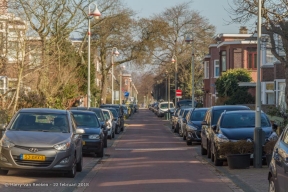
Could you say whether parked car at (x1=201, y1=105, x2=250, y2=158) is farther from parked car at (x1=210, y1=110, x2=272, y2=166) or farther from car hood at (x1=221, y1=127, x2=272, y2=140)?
car hood at (x1=221, y1=127, x2=272, y2=140)

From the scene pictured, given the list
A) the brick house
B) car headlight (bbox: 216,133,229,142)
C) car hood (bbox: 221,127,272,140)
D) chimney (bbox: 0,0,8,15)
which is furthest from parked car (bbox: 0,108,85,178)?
the brick house

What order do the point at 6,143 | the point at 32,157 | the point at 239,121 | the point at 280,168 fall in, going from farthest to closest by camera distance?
the point at 239,121 → the point at 6,143 → the point at 32,157 → the point at 280,168

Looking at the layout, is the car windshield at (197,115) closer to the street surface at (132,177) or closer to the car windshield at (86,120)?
the car windshield at (86,120)

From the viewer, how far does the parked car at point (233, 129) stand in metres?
18.5

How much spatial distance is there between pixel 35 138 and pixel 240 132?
22.9ft

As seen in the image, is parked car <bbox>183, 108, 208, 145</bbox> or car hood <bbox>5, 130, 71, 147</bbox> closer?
car hood <bbox>5, 130, 71, 147</bbox>

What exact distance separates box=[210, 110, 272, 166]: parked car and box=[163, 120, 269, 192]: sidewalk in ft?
2.02

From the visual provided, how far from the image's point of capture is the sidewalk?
13.2 m

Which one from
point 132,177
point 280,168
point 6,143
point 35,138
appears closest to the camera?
point 280,168

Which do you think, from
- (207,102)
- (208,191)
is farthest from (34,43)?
(207,102)

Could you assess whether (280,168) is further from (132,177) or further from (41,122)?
(41,122)

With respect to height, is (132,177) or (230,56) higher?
(230,56)

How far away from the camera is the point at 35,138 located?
14.4 metres

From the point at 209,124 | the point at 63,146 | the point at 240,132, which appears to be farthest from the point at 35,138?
the point at 209,124
